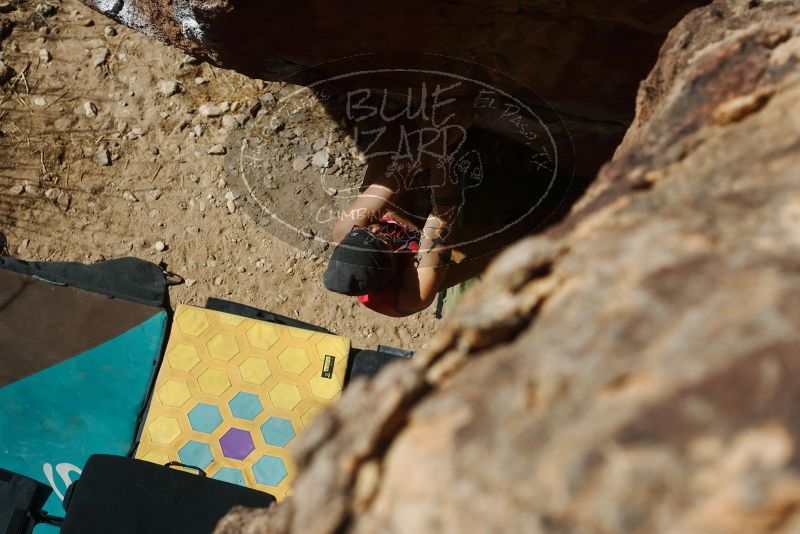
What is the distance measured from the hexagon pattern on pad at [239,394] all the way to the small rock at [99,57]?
1.58 meters

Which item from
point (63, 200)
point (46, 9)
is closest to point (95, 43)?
point (46, 9)

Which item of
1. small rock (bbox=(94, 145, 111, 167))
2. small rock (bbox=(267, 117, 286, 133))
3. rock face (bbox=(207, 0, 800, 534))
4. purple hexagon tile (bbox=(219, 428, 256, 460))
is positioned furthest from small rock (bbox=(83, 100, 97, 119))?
rock face (bbox=(207, 0, 800, 534))

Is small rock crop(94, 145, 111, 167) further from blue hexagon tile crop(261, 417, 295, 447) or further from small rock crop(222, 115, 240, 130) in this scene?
blue hexagon tile crop(261, 417, 295, 447)

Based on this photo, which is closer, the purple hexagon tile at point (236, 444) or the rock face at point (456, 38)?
the rock face at point (456, 38)

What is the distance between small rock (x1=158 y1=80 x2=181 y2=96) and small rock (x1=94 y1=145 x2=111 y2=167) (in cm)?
46

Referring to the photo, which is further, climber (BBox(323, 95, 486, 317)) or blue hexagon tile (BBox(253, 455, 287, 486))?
blue hexagon tile (BBox(253, 455, 287, 486))

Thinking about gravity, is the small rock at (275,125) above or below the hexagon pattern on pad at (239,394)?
above

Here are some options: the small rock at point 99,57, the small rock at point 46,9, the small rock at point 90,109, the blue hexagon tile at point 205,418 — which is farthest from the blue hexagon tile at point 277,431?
the small rock at point 46,9

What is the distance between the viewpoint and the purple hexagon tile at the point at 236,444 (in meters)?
2.87

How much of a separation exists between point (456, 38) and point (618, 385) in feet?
5.17

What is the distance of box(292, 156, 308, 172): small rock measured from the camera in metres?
3.31

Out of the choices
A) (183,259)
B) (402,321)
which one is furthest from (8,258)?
(402,321)

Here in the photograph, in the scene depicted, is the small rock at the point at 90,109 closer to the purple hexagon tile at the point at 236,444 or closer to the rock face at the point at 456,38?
the rock face at the point at 456,38

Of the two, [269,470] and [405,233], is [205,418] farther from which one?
[405,233]
